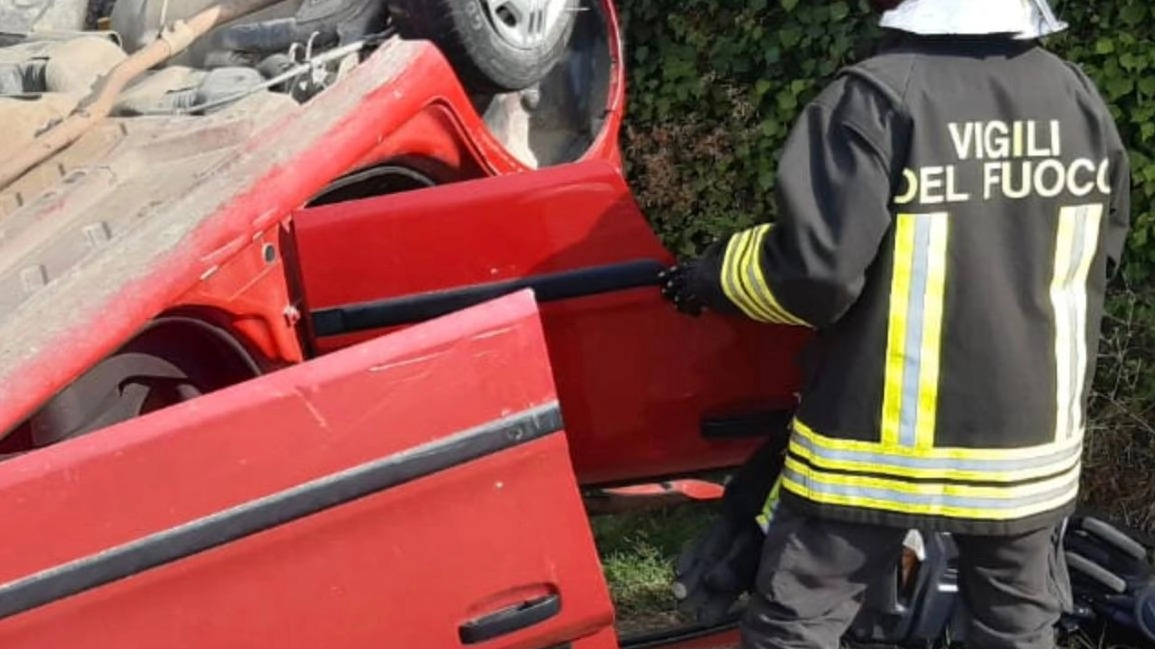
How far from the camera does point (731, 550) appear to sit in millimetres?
2951

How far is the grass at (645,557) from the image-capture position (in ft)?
13.4

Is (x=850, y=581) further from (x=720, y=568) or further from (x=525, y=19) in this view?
(x=525, y=19)

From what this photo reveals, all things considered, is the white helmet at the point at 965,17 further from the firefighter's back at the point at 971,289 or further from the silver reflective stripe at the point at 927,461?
the silver reflective stripe at the point at 927,461

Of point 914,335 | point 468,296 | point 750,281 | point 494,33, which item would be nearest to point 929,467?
point 914,335

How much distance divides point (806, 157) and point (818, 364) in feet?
1.34

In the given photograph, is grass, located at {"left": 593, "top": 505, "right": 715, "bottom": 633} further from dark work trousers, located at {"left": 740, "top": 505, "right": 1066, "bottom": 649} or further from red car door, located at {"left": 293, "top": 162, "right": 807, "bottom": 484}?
dark work trousers, located at {"left": 740, "top": 505, "right": 1066, "bottom": 649}

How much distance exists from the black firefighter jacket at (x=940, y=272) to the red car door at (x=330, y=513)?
51 cm

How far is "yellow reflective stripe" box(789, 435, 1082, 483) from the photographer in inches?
102

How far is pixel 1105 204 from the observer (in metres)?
2.66

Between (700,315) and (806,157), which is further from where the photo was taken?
(700,315)

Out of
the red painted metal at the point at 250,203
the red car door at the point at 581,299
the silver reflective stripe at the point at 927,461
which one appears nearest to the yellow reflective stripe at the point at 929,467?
the silver reflective stripe at the point at 927,461

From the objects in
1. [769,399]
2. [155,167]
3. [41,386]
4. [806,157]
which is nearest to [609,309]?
[769,399]

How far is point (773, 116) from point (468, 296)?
94.4 inches

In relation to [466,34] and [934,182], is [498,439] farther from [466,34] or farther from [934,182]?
[466,34]
